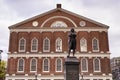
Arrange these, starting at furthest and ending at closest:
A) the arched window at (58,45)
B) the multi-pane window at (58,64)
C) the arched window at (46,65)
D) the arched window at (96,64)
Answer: the arched window at (58,45)
the arched window at (96,64)
the arched window at (46,65)
the multi-pane window at (58,64)

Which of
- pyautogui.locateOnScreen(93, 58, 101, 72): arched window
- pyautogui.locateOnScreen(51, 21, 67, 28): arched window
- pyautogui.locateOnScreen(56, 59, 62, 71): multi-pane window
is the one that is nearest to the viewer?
pyautogui.locateOnScreen(56, 59, 62, 71): multi-pane window

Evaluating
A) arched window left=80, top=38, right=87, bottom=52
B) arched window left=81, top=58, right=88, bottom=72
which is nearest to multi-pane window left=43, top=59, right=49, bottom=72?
arched window left=81, top=58, right=88, bottom=72

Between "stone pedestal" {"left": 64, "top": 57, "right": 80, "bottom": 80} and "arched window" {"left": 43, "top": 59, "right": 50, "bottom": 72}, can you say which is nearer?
"stone pedestal" {"left": 64, "top": 57, "right": 80, "bottom": 80}

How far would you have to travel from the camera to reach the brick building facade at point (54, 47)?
1682 inches

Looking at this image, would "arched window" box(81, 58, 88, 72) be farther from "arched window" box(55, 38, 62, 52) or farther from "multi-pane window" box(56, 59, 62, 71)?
"arched window" box(55, 38, 62, 52)

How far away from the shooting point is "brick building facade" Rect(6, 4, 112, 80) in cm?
4272

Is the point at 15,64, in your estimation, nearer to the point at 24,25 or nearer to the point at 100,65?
the point at 24,25

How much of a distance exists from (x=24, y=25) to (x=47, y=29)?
442 cm

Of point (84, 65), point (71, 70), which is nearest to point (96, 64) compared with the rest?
point (84, 65)

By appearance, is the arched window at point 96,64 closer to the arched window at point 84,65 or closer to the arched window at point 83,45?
the arched window at point 84,65

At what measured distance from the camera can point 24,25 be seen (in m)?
45.1

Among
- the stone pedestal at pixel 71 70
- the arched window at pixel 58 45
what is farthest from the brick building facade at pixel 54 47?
the stone pedestal at pixel 71 70

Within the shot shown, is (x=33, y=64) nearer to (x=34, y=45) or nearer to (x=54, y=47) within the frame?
(x=34, y=45)

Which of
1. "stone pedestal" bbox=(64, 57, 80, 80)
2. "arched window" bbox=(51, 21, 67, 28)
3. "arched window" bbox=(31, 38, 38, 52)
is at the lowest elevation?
"stone pedestal" bbox=(64, 57, 80, 80)
